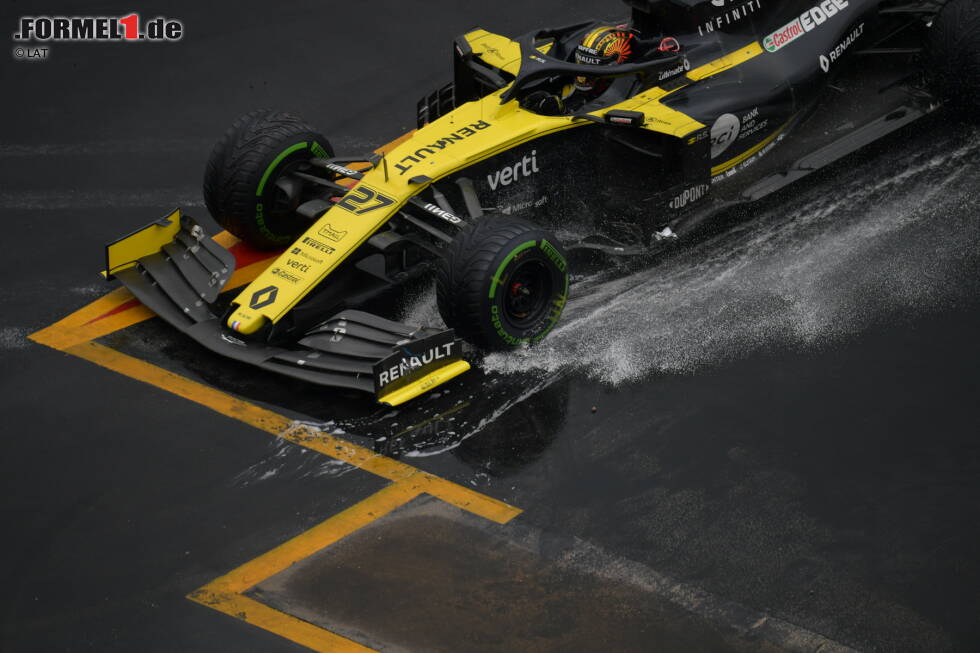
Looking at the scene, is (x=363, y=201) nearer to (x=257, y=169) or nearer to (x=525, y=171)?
(x=257, y=169)

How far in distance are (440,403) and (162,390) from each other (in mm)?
2006

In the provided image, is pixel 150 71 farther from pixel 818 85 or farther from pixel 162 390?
pixel 818 85

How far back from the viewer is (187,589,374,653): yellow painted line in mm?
7387

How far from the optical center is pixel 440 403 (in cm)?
938

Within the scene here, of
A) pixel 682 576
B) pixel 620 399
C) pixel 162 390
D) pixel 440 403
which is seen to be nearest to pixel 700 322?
pixel 620 399

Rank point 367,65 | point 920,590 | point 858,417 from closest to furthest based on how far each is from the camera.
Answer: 1. point 920,590
2. point 858,417
3. point 367,65

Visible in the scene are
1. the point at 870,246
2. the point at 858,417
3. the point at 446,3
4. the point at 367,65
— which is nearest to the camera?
the point at 858,417

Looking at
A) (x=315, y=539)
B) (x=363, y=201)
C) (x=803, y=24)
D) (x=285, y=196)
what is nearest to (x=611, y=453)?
(x=315, y=539)

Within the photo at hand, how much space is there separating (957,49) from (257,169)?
586 cm

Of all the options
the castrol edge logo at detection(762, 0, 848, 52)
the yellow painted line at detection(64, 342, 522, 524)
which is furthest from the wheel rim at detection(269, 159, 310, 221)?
the castrol edge logo at detection(762, 0, 848, 52)

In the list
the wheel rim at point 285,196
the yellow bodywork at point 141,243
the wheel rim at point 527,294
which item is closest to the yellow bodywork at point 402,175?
the wheel rim at point 285,196

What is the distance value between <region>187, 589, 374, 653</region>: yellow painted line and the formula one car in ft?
6.00

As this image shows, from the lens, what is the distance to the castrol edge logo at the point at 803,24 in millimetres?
11352

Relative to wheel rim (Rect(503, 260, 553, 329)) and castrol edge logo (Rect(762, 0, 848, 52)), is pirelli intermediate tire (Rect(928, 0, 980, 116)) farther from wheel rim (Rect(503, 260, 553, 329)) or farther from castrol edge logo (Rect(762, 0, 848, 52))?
wheel rim (Rect(503, 260, 553, 329))
